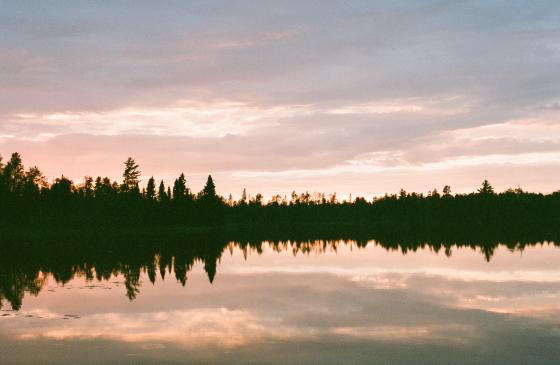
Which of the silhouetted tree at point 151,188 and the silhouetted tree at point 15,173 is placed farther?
the silhouetted tree at point 151,188

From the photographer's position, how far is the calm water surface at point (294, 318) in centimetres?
1853

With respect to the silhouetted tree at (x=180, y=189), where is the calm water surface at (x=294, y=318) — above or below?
below

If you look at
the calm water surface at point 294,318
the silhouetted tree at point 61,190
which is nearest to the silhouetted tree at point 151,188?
the silhouetted tree at point 61,190

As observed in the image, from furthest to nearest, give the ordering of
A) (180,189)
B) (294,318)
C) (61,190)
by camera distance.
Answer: (180,189)
(61,190)
(294,318)

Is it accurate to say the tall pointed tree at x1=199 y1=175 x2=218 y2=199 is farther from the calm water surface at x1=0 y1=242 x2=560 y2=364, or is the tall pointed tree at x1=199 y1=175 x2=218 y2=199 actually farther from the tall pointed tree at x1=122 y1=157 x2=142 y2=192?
the calm water surface at x1=0 y1=242 x2=560 y2=364

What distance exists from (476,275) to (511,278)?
2722 mm

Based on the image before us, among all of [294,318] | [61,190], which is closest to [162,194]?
[61,190]

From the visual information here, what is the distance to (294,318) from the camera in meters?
25.0

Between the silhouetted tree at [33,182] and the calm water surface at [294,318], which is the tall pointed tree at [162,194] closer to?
the silhouetted tree at [33,182]

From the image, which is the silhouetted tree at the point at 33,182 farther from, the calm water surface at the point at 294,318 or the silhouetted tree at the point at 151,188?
the calm water surface at the point at 294,318

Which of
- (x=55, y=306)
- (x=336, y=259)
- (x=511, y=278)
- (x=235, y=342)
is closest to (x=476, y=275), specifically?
(x=511, y=278)

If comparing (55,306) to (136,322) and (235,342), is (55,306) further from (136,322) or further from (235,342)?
(235,342)

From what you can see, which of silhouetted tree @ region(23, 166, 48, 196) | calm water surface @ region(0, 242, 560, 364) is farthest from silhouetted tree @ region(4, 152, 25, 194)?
calm water surface @ region(0, 242, 560, 364)

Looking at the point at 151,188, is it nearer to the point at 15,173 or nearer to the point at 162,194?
the point at 162,194
